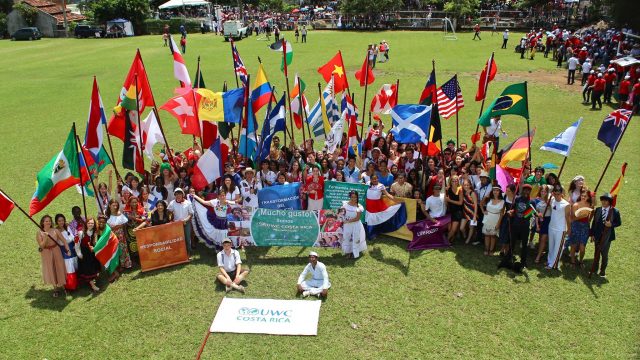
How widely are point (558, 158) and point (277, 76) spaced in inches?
752

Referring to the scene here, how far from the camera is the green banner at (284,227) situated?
35.6 ft

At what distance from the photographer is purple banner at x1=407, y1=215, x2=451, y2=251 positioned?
36.4 feet

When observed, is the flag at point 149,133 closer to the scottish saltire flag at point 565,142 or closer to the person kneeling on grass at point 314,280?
the person kneeling on grass at point 314,280

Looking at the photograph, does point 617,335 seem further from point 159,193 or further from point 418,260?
point 159,193

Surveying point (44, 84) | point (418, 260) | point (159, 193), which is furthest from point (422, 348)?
point (44, 84)

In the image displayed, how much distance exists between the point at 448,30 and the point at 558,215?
161ft

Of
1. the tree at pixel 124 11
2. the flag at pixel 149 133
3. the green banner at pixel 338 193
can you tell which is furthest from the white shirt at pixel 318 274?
the tree at pixel 124 11

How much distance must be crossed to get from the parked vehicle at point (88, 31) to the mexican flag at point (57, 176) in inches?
2246

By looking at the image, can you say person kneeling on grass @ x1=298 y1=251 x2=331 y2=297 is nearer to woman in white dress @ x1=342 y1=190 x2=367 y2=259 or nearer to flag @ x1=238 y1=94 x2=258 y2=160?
woman in white dress @ x1=342 y1=190 x2=367 y2=259

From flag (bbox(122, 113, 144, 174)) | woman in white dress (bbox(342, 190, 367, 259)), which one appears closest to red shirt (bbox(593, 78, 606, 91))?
woman in white dress (bbox(342, 190, 367, 259))

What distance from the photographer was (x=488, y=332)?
27.3ft

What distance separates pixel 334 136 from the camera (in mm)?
13422

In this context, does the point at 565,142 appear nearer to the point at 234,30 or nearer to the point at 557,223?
the point at 557,223

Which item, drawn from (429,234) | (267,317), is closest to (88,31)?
(429,234)
